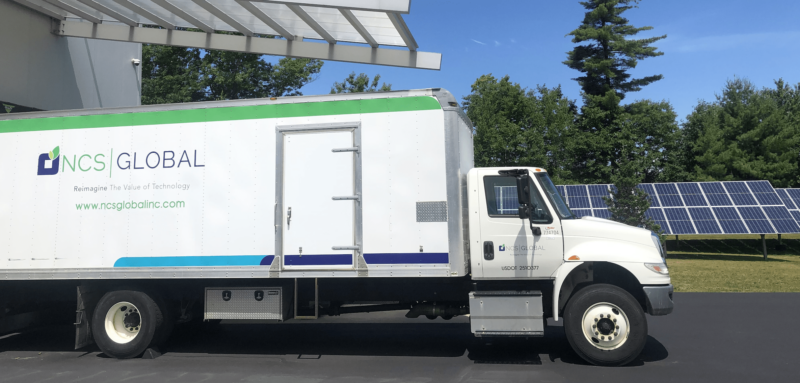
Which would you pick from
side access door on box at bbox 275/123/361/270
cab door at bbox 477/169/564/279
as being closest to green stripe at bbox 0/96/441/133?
side access door on box at bbox 275/123/361/270

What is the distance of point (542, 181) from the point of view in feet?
24.9

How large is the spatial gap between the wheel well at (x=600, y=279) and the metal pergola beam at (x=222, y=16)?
8846 millimetres

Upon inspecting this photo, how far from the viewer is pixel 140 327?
799cm

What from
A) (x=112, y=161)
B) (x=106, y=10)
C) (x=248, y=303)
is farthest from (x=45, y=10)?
(x=248, y=303)

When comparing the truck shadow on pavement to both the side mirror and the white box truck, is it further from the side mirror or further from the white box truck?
the side mirror

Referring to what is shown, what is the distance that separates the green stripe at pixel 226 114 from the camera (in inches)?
291

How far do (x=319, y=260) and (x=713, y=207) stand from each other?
22841 millimetres

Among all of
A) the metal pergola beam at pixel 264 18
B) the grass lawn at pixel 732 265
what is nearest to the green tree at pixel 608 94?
the grass lawn at pixel 732 265

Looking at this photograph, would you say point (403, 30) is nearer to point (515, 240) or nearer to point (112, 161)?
point (515, 240)

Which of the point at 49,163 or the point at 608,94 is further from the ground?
the point at 608,94

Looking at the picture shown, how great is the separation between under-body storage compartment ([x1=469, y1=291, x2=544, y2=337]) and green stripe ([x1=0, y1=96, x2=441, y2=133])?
105 inches

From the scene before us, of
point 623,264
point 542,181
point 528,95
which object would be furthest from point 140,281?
point 528,95

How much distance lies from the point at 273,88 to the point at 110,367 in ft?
99.6

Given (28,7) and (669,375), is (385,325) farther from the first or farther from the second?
(28,7)
